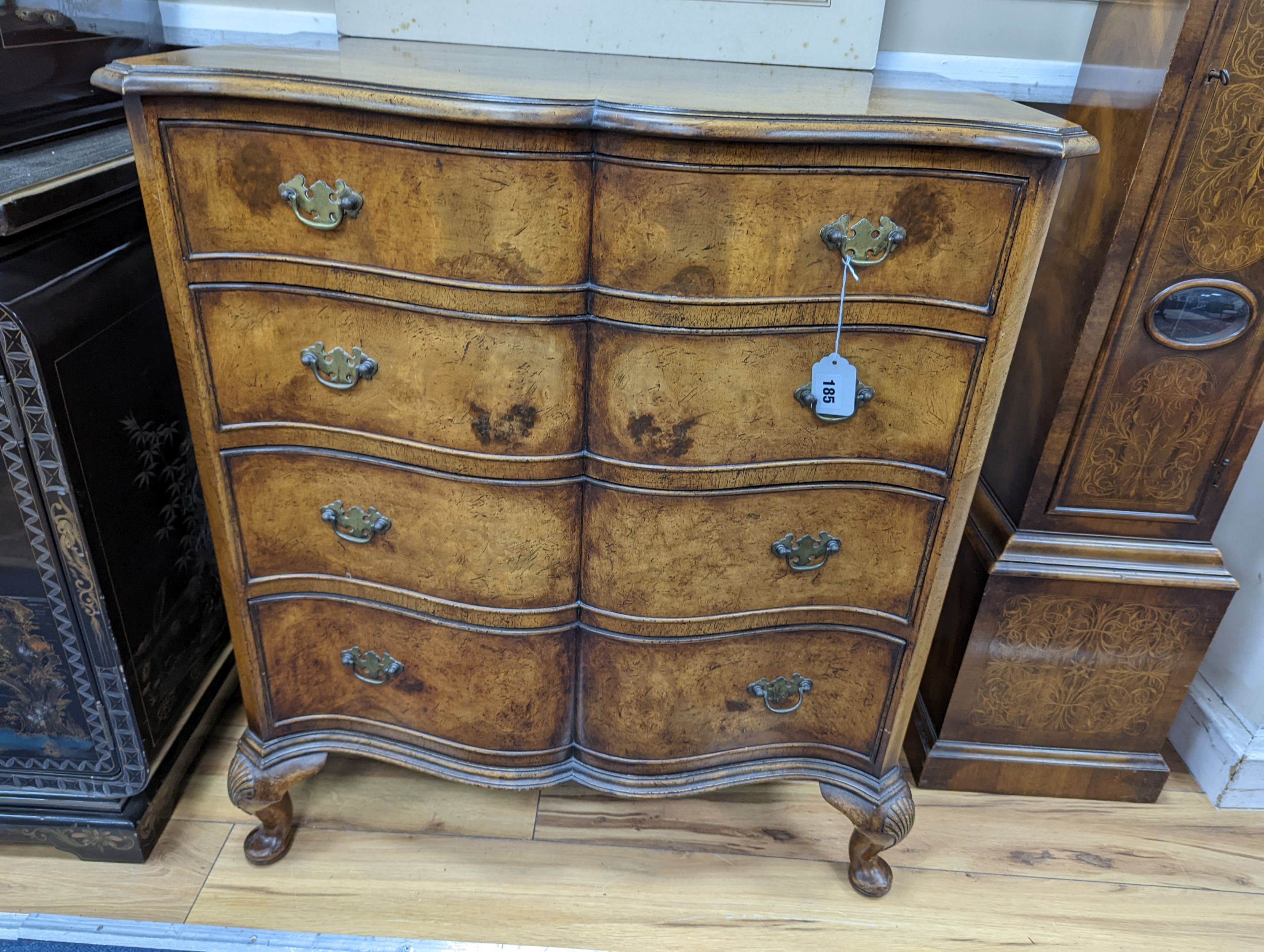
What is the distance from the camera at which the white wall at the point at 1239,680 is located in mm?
1750

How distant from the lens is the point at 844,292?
1046 mm

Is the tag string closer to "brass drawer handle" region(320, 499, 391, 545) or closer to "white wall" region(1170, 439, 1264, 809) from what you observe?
"brass drawer handle" region(320, 499, 391, 545)

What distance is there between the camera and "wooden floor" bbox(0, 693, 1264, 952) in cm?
147

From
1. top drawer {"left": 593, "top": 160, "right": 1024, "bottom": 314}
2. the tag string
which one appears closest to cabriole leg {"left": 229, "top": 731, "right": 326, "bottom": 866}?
top drawer {"left": 593, "top": 160, "right": 1024, "bottom": 314}

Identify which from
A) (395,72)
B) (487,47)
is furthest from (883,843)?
(487,47)

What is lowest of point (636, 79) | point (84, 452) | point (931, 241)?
point (84, 452)

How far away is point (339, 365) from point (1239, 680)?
1.84 m

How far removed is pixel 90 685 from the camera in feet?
4.61

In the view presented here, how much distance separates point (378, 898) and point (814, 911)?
0.75m

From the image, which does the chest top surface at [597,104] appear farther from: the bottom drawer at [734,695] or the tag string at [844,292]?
the bottom drawer at [734,695]

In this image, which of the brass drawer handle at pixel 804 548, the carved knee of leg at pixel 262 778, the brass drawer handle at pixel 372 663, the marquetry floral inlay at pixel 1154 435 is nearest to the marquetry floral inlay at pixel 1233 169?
the marquetry floral inlay at pixel 1154 435

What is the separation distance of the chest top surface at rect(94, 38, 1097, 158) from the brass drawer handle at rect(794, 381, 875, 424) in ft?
0.96

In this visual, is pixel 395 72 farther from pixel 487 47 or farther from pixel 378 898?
pixel 378 898

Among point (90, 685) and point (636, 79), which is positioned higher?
point (636, 79)
